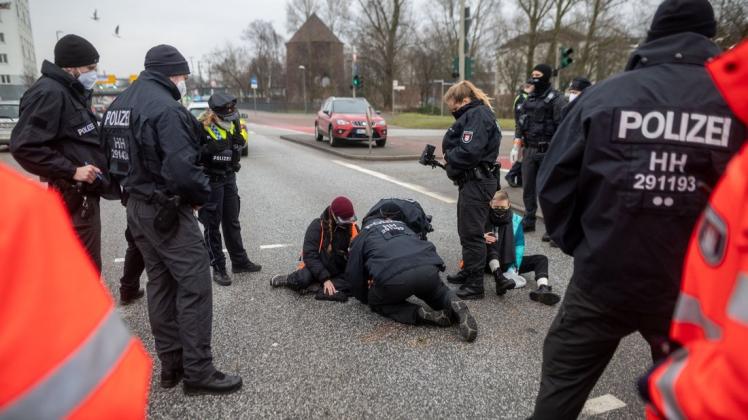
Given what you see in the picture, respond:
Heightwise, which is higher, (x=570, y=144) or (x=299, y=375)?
(x=570, y=144)

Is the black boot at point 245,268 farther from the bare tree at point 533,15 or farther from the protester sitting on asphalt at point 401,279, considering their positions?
the bare tree at point 533,15

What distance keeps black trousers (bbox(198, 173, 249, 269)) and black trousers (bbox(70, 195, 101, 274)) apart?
3.91 feet

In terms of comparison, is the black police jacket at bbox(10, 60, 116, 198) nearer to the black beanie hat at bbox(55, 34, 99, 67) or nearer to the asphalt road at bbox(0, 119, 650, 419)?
the black beanie hat at bbox(55, 34, 99, 67)

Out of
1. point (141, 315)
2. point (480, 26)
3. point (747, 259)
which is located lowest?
point (141, 315)

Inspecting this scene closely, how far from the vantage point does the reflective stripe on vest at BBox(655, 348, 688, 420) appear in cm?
97

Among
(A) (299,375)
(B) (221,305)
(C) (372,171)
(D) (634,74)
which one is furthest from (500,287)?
(C) (372,171)

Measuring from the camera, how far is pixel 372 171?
11.8 m

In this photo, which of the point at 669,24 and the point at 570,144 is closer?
the point at 669,24

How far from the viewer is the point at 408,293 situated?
12.1 ft

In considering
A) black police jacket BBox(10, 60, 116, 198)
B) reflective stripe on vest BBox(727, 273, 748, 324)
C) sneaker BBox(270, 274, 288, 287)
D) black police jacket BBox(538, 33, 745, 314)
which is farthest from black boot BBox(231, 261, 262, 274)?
reflective stripe on vest BBox(727, 273, 748, 324)

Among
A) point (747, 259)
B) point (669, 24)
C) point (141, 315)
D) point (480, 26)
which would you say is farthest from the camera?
point (480, 26)

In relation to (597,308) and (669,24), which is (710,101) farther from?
(597,308)

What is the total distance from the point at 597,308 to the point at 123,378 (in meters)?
1.62

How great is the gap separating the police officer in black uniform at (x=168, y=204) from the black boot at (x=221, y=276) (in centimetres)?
160
